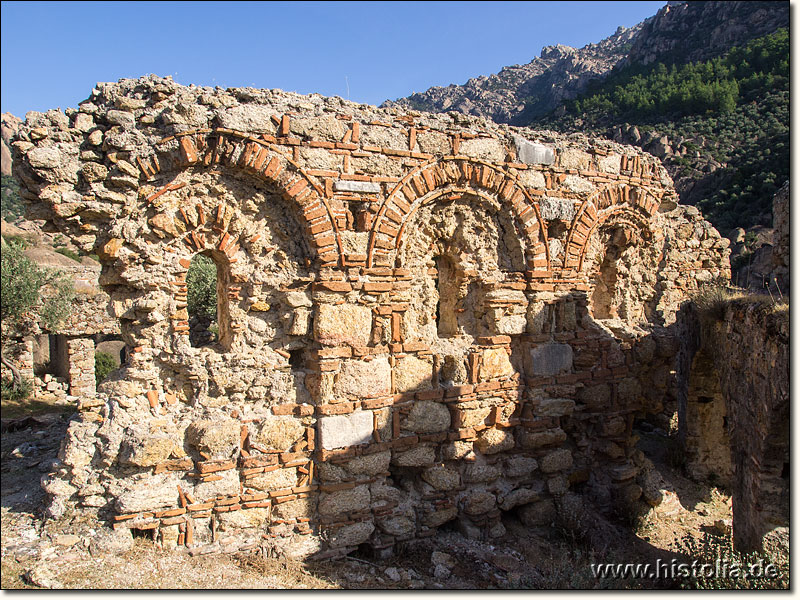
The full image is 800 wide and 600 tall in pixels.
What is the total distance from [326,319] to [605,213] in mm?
4048

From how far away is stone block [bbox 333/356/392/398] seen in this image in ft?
17.9

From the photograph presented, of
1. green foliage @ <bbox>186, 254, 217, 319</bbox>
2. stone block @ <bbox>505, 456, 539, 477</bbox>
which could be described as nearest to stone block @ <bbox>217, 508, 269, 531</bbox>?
stone block @ <bbox>505, 456, 539, 477</bbox>

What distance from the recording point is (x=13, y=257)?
1351 cm

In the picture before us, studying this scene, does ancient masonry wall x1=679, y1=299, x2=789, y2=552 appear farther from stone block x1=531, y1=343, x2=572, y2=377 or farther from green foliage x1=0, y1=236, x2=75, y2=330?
green foliage x1=0, y1=236, x2=75, y2=330

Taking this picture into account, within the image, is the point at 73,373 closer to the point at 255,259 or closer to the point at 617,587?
the point at 255,259

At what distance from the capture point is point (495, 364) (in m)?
6.29

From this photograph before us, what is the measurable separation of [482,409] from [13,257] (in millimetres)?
13016

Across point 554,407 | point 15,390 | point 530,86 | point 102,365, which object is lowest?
point 15,390

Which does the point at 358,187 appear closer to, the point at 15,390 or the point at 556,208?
the point at 556,208

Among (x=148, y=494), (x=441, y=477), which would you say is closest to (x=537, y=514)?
(x=441, y=477)

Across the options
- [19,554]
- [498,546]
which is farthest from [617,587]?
[19,554]

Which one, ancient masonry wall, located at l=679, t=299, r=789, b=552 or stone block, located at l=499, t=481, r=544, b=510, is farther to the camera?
stone block, located at l=499, t=481, r=544, b=510

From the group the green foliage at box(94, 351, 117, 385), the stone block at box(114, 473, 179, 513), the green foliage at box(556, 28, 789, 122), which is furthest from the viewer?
the green foliage at box(556, 28, 789, 122)

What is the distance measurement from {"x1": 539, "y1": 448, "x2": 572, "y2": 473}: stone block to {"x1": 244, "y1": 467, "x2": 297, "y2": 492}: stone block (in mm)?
3011
